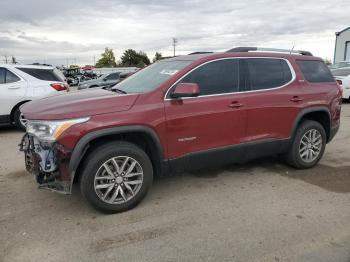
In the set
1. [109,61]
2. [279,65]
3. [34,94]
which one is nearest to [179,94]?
[279,65]

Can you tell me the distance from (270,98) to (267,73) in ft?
1.23

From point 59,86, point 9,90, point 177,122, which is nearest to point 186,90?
point 177,122

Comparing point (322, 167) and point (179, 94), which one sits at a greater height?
point (179, 94)

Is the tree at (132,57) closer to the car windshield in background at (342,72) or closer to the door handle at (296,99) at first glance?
the car windshield in background at (342,72)

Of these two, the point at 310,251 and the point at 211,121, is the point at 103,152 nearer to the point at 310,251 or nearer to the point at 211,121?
the point at 211,121

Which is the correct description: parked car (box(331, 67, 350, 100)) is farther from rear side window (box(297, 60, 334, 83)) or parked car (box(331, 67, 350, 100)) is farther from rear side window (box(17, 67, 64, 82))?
rear side window (box(17, 67, 64, 82))

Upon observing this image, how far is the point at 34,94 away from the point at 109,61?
83.8m

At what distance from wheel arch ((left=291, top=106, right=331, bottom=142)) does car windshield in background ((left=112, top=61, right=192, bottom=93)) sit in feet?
6.25

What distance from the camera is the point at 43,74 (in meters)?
8.68

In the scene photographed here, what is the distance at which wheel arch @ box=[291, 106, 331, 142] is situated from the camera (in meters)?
4.90

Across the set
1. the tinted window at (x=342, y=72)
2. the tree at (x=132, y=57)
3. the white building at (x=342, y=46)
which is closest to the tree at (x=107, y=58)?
the tree at (x=132, y=57)

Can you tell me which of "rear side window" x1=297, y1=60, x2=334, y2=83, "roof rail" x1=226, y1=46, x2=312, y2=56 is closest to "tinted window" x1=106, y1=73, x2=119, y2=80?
"roof rail" x1=226, y1=46, x2=312, y2=56

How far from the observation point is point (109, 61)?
292 feet

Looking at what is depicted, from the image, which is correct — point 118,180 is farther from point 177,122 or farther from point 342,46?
point 342,46
